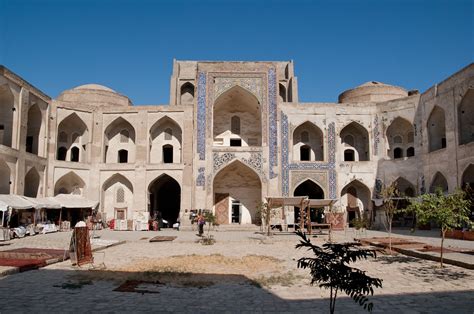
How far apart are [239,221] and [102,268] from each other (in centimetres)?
1850

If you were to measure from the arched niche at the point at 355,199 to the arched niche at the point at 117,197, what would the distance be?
13.9m

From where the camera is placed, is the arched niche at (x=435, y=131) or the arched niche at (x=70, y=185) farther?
the arched niche at (x=70, y=185)

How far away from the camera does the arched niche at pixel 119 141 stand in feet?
90.4

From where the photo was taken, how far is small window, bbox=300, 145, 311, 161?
27.7m

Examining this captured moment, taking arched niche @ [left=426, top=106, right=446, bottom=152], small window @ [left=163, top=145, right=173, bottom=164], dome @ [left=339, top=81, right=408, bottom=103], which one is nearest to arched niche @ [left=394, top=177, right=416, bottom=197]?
arched niche @ [left=426, top=106, right=446, bottom=152]

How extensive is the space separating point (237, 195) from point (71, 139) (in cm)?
1159

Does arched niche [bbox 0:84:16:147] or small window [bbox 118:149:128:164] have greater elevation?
arched niche [bbox 0:84:16:147]

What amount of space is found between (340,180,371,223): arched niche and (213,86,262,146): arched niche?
6684mm

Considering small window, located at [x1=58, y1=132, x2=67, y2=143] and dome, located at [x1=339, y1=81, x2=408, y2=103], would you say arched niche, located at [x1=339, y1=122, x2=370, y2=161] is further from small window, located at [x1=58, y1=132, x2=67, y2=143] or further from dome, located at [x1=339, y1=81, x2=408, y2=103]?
small window, located at [x1=58, y1=132, x2=67, y2=143]

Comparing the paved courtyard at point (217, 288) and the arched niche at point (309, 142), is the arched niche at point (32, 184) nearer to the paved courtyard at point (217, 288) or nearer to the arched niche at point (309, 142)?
the paved courtyard at point (217, 288)

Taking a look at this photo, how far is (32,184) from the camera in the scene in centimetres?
2438

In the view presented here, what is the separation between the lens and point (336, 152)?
1031 inches

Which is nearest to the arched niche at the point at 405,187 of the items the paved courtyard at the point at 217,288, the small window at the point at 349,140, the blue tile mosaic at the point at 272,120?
the small window at the point at 349,140

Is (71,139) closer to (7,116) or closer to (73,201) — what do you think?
(73,201)
